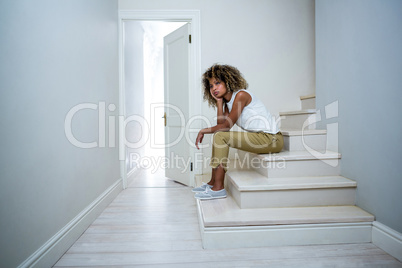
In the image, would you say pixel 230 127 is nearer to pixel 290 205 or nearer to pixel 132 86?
pixel 290 205

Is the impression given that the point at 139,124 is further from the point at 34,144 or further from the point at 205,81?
the point at 34,144

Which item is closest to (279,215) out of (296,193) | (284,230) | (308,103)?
(284,230)

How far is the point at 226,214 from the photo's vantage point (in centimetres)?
→ 154

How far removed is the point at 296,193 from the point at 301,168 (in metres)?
0.24

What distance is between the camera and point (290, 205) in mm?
1645

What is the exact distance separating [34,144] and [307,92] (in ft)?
8.92

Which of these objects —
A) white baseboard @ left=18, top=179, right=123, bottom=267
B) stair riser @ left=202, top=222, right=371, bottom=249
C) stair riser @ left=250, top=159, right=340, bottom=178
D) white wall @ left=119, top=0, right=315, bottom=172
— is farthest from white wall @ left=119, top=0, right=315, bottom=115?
stair riser @ left=202, top=222, right=371, bottom=249

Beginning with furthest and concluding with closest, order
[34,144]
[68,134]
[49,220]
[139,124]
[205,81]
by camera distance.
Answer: [139,124] < [205,81] < [68,134] < [49,220] < [34,144]

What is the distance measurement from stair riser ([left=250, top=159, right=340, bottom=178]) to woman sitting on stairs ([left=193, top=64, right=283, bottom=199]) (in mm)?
153

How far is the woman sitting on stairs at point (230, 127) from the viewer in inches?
70.8

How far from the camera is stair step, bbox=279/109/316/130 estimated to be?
2221 millimetres

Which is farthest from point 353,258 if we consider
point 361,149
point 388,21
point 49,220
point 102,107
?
point 102,107

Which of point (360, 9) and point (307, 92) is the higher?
point (360, 9)

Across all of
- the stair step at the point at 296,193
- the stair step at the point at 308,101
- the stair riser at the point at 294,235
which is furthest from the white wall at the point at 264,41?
the stair riser at the point at 294,235
